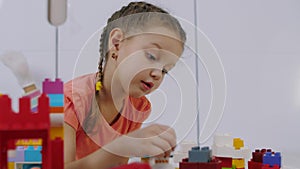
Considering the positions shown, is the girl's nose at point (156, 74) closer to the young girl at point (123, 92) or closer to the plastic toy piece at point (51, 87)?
the young girl at point (123, 92)

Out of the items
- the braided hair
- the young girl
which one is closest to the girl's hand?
the young girl

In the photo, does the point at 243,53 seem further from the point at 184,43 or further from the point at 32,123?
the point at 32,123

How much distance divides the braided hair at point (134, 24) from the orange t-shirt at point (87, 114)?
0.4 inches

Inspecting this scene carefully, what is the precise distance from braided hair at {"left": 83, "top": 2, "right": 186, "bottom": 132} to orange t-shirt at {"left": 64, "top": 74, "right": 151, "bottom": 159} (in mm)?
11

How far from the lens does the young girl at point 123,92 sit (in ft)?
1.70

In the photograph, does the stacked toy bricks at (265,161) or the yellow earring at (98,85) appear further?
the yellow earring at (98,85)

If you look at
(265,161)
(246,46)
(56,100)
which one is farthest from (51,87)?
(246,46)

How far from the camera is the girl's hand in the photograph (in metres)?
0.48

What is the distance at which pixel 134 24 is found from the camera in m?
0.70

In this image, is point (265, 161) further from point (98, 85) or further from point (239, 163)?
point (98, 85)

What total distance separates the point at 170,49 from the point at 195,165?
0.61 ft

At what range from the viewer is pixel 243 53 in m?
1.30

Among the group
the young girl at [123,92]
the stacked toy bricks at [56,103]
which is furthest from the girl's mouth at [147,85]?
the stacked toy bricks at [56,103]

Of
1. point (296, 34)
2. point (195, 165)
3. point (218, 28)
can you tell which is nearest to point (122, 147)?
point (195, 165)
